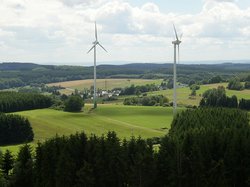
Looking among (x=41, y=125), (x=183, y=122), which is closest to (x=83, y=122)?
(x=41, y=125)

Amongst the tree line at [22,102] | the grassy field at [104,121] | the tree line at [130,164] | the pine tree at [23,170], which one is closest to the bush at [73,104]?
the grassy field at [104,121]

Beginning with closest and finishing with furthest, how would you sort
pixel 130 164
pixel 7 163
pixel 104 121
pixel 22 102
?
pixel 130 164
pixel 7 163
pixel 104 121
pixel 22 102

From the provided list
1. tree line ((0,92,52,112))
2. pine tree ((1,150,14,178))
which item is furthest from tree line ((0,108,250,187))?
tree line ((0,92,52,112))

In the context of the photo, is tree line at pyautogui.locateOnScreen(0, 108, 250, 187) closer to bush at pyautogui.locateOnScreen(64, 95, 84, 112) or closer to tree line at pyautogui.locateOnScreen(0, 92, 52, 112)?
tree line at pyautogui.locateOnScreen(0, 92, 52, 112)

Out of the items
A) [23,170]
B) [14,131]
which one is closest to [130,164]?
[23,170]

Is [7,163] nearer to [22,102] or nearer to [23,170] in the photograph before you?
[23,170]

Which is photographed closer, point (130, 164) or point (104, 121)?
point (130, 164)

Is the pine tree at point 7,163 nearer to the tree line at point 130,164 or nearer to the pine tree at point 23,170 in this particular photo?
the tree line at point 130,164

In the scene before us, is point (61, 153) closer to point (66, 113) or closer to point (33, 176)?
point (33, 176)
